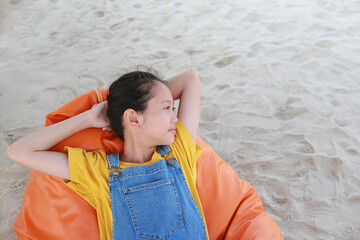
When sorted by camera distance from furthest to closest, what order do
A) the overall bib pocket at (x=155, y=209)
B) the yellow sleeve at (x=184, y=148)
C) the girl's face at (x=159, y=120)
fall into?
1. the yellow sleeve at (x=184, y=148)
2. the girl's face at (x=159, y=120)
3. the overall bib pocket at (x=155, y=209)

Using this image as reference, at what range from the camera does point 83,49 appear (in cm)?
389

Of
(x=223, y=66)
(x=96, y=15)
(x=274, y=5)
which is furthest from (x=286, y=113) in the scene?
(x=96, y=15)

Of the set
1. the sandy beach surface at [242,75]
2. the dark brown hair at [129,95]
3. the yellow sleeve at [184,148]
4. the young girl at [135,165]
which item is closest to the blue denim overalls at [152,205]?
the young girl at [135,165]

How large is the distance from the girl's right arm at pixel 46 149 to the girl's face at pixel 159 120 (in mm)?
297

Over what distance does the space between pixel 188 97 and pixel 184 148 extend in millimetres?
281

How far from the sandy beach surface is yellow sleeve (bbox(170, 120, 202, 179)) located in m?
0.61

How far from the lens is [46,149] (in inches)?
68.2

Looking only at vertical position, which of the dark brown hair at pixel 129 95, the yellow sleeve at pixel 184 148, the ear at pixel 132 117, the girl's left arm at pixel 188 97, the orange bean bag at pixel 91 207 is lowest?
the orange bean bag at pixel 91 207

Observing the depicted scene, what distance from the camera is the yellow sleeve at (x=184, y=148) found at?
71.4 inches

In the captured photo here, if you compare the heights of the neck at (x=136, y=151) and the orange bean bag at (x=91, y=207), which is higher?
the neck at (x=136, y=151)

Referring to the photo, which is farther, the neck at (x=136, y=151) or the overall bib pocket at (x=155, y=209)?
the neck at (x=136, y=151)

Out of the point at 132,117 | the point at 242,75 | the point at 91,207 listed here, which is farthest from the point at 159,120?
the point at 242,75

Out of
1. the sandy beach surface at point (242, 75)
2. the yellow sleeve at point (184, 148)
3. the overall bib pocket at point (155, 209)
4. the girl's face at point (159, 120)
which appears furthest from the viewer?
the sandy beach surface at point (242, 75)

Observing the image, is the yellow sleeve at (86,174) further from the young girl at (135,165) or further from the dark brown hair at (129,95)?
the dark brown hair at (129,95)
